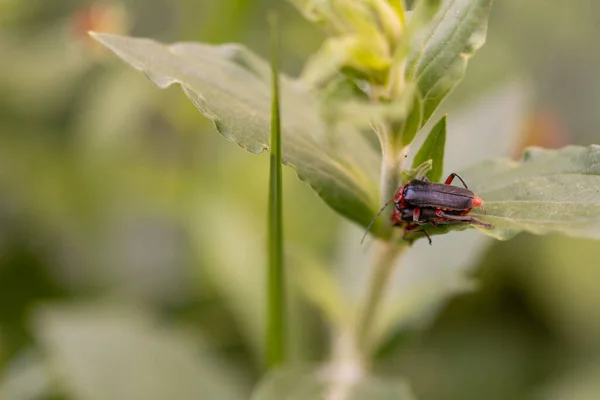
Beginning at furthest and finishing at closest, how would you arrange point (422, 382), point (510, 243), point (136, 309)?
point (510, 243) < point (422, 382) < point (136, 309)

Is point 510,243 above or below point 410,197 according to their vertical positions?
above

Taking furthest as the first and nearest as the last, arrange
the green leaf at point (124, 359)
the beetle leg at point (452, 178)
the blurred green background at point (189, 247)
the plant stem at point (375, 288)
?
the blurred green background at point (189, 247) < the green leaf at point (124, 359) < the plant stem at point (375, 288) < the beetle leg at point (452, 178)

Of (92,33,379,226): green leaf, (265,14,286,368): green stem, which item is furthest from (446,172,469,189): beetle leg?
(265,14,286,368): green stem

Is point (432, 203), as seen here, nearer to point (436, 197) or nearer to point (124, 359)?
point (436, 197)

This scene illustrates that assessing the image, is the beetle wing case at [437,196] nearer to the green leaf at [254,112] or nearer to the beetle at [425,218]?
the beetle at [425,218]

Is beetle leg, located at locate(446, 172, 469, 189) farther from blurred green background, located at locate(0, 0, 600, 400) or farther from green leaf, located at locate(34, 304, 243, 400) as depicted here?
green leaf, located at locate(34, 304, 243, 400)

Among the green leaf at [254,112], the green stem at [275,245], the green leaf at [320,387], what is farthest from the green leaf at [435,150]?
the green leaf at [320,387]

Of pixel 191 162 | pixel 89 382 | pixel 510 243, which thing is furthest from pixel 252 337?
pixel 510 243

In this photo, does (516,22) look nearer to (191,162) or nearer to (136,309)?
(191,162)
